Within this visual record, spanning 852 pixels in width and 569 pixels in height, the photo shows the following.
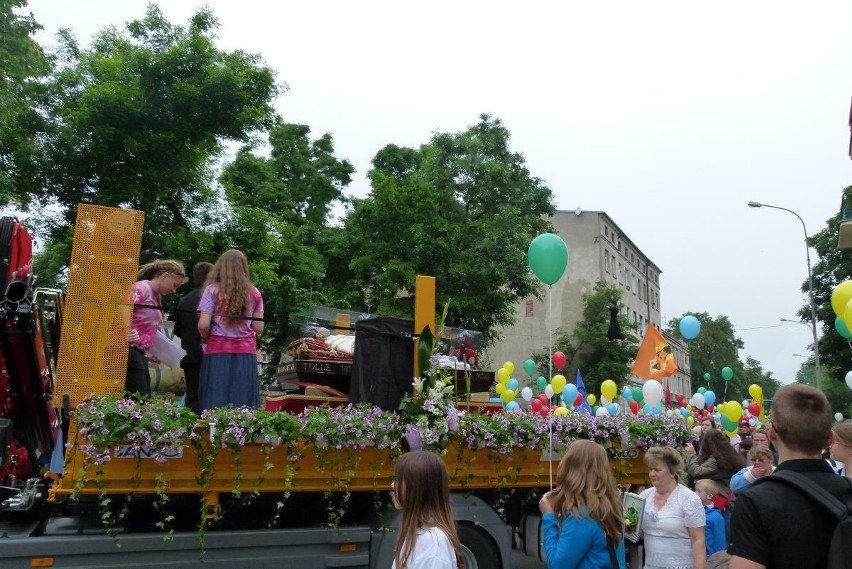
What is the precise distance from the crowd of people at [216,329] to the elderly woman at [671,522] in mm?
3235

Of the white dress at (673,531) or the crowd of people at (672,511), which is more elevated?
the crowd of people at (672,511)

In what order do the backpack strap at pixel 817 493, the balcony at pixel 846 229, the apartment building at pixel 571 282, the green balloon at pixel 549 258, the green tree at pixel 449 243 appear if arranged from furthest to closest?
the apartment building at pixel 571 282
the green tree at pixel 449 243
the balcony at pixel 846 229
the green balloon at pixel 549 258
the backpack strap at pixel 817 493

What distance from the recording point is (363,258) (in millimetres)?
27359

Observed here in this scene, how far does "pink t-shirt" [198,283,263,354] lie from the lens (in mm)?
5703

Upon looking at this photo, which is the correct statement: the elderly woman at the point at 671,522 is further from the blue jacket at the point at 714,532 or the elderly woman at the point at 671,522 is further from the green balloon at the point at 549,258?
the green balloon at the point at 549,258

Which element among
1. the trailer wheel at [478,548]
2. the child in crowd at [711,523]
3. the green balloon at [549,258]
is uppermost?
the green balloon at [549,258]

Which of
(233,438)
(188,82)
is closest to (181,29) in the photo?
(188,82)

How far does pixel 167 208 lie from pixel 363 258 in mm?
11387

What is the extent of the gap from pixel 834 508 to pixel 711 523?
3.82 metres

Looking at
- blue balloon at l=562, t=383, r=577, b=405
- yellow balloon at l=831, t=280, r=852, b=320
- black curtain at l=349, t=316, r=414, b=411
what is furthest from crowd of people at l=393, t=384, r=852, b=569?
blue balloon at l=562, t=383, r=577, b=405

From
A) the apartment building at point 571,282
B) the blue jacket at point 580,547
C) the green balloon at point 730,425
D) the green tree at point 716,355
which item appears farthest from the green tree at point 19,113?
the green tree at point 716,355

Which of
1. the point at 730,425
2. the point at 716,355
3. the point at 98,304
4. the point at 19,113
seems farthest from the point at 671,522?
the point at 716,355

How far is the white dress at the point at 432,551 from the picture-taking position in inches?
111

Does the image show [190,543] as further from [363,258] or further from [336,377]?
[363,258]
